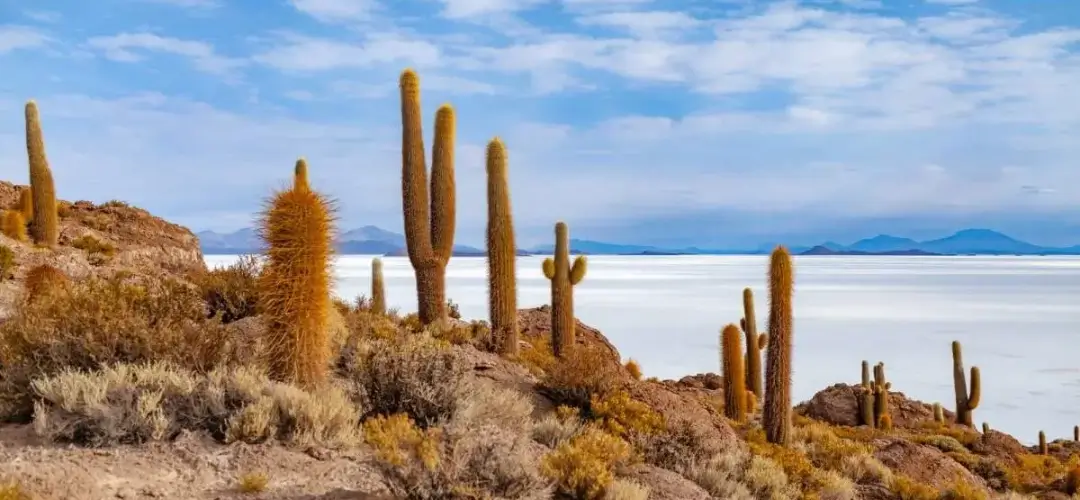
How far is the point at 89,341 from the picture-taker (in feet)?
29.9

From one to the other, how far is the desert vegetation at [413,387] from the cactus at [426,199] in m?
0.04

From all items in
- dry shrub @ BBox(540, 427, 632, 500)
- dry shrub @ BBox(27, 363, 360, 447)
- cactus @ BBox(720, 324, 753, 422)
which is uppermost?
dry shrub @ BBox(27, 363, 360, 447)

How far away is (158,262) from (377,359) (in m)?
22.3

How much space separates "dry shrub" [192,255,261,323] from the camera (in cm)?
1502

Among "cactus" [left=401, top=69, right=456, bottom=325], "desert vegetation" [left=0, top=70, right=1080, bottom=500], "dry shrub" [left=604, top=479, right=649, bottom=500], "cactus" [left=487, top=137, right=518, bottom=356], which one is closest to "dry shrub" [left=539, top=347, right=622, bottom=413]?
"desert vegetation" [left=0, top=70, right=1080, bottom=500]

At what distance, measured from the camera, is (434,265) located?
1881cm

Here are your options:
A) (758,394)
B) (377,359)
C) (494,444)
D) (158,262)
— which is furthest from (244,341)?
(758,394)

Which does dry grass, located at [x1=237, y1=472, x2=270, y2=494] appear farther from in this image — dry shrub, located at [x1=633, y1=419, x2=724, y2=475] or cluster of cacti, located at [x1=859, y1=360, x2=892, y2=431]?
cluster of cacti, located at [x1=859, y1=360, x2=892, y2=431]

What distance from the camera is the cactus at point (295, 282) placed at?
30.8 ft

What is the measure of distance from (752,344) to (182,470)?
2270cm

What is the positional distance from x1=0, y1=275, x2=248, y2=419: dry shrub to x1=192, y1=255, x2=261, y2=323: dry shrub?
189 inches

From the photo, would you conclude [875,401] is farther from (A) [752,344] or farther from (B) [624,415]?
(B) [624,415]

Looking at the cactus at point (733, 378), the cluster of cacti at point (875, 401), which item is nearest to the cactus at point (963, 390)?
the cluster of cacti at point (875, 401)

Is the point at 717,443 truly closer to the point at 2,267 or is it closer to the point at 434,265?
the point at 434,265
